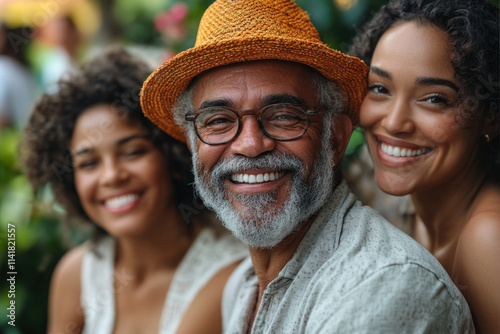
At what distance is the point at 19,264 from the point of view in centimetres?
444

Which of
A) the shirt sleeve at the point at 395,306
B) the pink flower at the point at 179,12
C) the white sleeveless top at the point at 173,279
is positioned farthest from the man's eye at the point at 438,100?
the pink flower at the point at 179,12

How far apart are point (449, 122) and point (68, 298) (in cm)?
287

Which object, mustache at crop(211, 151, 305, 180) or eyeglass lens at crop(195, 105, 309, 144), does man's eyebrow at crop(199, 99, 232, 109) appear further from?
mustache at crop(211, 151, 305, 180)

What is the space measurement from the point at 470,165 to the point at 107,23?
20.9ft

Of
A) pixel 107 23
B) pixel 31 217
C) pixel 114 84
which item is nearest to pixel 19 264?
pixel 31 217

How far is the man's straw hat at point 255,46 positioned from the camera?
2.10 metres

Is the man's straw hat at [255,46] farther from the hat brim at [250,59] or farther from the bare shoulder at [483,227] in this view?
the bare shoulder at [483,227]

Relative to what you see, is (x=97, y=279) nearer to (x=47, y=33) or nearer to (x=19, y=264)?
(x=19, y=264)

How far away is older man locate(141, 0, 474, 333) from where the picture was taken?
78.8 inches

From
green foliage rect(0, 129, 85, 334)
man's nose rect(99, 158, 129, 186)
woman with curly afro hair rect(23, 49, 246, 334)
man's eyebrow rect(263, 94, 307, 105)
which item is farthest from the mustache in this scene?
green foliage rect(0, 129, 85, 334)

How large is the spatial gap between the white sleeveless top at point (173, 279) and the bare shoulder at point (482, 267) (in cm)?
148

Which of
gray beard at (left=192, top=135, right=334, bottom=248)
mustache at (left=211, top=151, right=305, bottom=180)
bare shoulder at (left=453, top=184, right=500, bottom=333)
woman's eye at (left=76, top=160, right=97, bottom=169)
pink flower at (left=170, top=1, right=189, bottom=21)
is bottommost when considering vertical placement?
bare shoulder at (left=453, top=184, right=500, bottom=333)

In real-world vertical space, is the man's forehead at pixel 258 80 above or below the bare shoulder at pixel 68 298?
above

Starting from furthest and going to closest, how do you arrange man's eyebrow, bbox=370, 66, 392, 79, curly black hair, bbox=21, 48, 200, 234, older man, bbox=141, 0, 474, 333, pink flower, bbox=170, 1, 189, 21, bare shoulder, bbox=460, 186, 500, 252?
pink flower, bbox=170, 1, 189, 21 → curly black hair, bbox=21, 48, 200, 234 → man's eyebrow, bbox=370, 66, 392, 79 → bare shoulder, bbox=460, 186, 500, 252 → older man, bbox=141, 0, 474, 333
